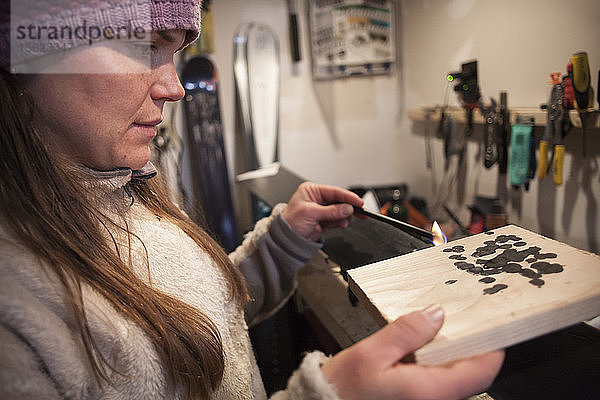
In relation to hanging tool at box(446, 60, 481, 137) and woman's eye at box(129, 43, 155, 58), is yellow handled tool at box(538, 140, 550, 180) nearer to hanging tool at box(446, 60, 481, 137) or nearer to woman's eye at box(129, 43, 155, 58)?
hanging tool at box(446, 60, 481, 137)

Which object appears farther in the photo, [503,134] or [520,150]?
[503,134]

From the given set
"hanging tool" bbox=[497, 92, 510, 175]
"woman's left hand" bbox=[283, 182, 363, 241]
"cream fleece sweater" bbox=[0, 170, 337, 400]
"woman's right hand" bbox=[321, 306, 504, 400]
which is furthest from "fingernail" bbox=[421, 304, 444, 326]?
"hanging tool" bbox=[497, 92, 510, 175]

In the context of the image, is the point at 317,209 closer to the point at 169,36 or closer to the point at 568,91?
the point at 169,36

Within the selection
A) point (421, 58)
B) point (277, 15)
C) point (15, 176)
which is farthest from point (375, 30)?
point (15, 176)

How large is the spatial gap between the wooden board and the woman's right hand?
1cm

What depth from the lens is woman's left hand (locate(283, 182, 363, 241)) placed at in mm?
1069

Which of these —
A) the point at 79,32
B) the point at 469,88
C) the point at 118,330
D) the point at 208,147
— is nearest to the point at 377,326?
the point at 118,330

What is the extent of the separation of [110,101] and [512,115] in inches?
51.8

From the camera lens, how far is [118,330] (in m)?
0.59

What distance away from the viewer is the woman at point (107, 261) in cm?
48

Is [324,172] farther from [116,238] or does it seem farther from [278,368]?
[116,238]

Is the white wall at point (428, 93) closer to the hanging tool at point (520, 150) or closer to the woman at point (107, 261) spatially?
the hanging tool at point (520, 150)

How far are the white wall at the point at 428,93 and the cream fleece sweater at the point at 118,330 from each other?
98 centimetres

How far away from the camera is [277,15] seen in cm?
246
